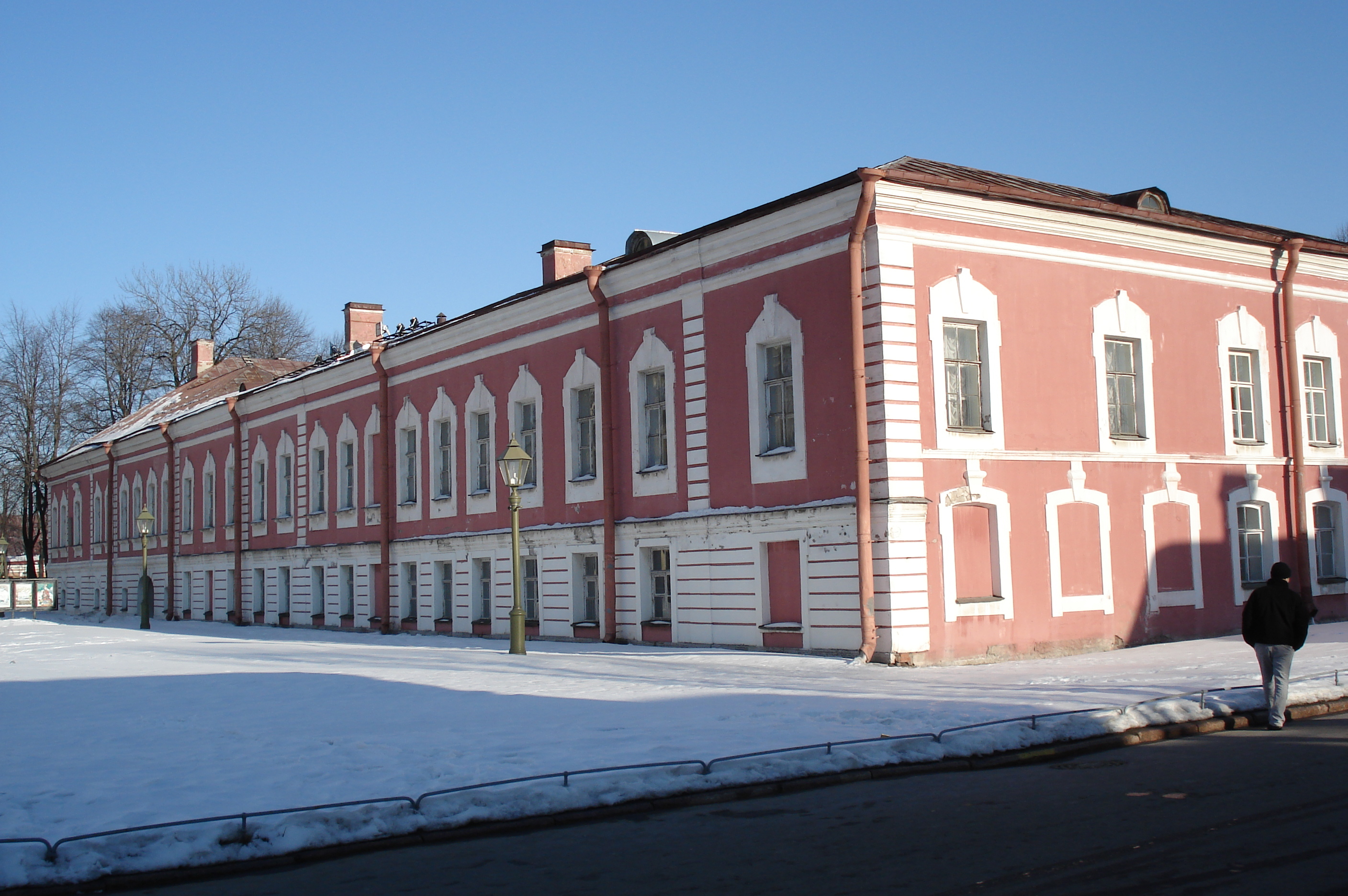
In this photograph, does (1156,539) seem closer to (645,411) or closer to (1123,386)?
(1123,386)

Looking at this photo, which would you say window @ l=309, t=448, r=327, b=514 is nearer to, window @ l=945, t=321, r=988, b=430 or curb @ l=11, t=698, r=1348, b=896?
window @ l=945, t=321, r=988, b=430

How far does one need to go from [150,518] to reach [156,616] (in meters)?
11.3

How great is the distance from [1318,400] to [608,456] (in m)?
13.7

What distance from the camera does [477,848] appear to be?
759 cm

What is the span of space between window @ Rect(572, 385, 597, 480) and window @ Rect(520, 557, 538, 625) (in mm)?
2317

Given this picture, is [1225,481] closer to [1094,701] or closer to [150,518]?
[1094,701]

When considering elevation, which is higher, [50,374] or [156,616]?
[50,374]

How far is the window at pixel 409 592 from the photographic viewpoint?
30.8 metres

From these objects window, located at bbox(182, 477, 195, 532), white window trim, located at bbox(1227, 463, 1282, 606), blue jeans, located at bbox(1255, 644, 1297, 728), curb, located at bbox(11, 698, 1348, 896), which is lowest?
curb, located at bbox(11, 698, 1348, 896)

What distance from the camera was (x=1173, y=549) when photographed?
827 inches

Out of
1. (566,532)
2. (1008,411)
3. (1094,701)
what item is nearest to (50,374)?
(566,532)

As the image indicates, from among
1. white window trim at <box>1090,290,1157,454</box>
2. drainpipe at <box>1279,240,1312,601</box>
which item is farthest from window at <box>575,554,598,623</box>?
drainpipe at <box>1279,240,1312,601</box>

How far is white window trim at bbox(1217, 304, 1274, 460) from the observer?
877 inches

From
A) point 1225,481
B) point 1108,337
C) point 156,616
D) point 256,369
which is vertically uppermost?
point 256,369
